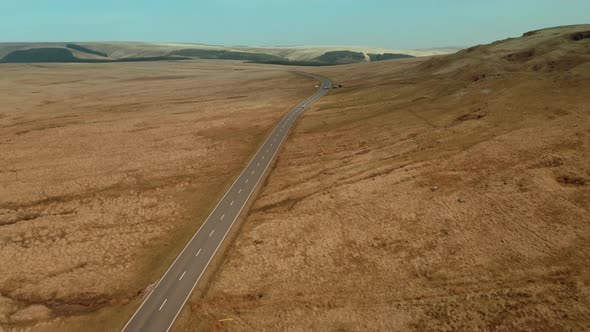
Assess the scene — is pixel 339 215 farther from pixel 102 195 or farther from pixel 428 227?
pixel 102 195

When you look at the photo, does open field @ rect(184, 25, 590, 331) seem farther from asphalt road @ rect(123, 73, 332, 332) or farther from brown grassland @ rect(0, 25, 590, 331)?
asphalt road @ rect(123, 73, 332, 332)

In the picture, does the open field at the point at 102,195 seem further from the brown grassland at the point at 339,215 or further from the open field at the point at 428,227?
the open field at the point at 428,227

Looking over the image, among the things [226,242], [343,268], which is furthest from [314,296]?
[226,242]

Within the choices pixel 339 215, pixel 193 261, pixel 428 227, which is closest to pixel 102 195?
pixel 193 261

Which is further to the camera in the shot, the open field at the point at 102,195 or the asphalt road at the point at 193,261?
the open field at the point at 102,195

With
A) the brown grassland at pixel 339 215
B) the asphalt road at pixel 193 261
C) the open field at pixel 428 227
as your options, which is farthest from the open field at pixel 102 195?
the open field at pixel 428 227

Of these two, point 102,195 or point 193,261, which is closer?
point 193,261
